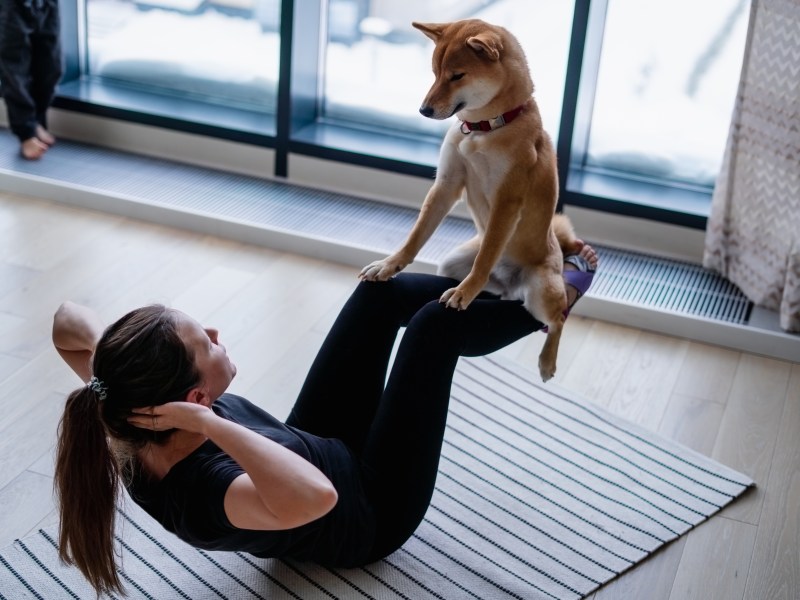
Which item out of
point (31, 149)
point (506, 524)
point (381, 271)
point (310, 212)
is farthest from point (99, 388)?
point (31, 149)

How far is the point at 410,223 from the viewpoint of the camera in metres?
3.43

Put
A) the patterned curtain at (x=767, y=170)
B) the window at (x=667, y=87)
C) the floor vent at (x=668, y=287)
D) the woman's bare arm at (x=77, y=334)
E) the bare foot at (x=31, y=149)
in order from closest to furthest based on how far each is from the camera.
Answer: the woman's bare arm at (x=77, y=334)
the patterned curtain at (x=767, y=170)
the floor vent at (x=668, y=287)
the window at (x=667, y=87)
the bare foot at (x=31, y=149)


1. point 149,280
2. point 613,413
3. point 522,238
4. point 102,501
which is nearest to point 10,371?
point 149,280

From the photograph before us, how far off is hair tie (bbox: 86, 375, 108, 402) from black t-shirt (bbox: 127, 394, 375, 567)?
0.57ft

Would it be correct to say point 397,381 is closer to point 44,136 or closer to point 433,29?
point 433,29

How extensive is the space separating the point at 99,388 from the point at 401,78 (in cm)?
239

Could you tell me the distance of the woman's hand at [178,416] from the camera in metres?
1.46

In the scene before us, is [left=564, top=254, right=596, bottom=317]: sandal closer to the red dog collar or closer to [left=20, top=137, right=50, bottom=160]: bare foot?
the red dog collar

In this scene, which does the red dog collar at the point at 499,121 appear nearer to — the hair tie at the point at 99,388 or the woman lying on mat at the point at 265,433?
the woman lying on mat at the point at 265,433

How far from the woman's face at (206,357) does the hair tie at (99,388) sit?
0.14 metres

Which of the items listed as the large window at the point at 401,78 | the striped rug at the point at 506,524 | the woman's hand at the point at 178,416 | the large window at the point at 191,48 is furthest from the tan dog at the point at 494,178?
the large window at the point at 191,48

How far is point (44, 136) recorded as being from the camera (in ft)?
12.4

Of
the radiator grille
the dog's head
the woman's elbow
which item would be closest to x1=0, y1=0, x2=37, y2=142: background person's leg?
the radiator grille

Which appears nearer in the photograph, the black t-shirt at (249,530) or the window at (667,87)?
the black t-shirt at (249,530)
